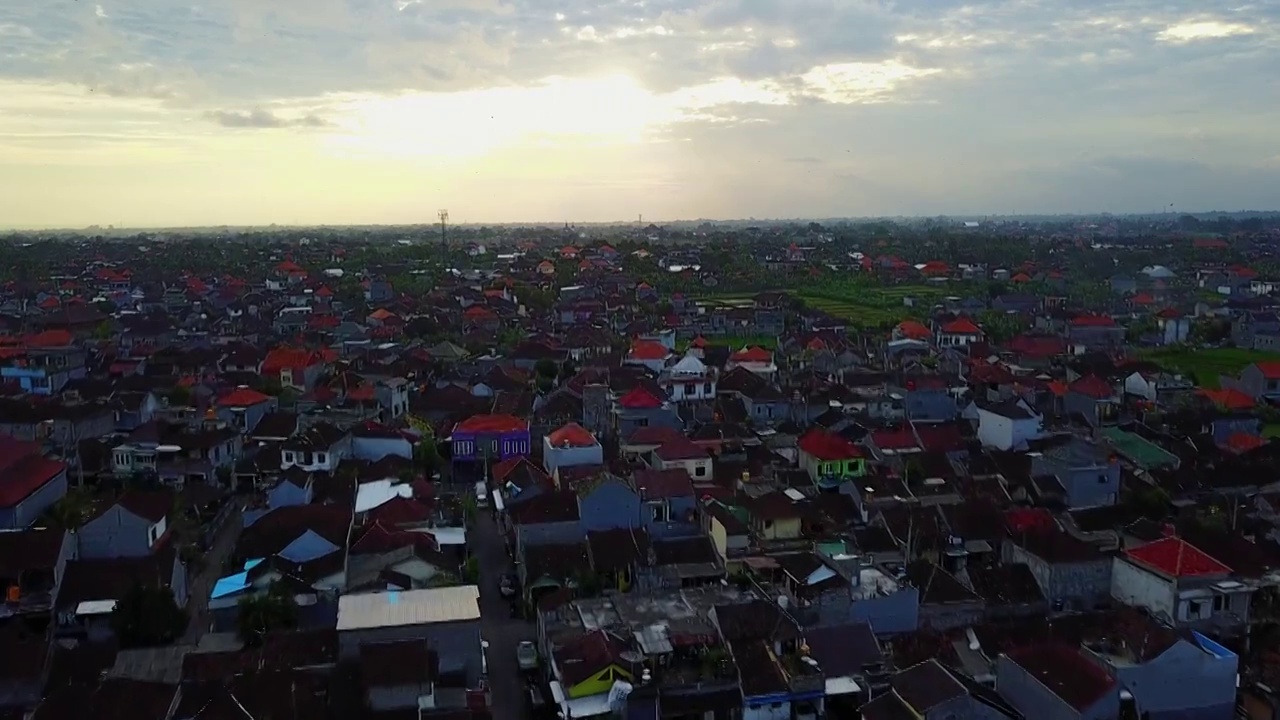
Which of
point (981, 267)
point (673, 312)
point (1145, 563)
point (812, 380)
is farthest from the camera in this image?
point (981, 267)

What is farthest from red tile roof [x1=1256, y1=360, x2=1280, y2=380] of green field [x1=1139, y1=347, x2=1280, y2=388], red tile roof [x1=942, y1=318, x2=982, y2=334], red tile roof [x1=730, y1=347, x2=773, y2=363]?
red tile roof [x1=730, y1=347, x2=773, y2=363]

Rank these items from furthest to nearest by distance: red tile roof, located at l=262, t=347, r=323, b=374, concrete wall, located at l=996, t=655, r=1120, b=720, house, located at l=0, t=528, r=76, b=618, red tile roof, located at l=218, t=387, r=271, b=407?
red tile roof, located at l=262, t=347, r=323, b=374 < red tile roof, located at l=218, t=387, r=271, b=407 < house, located at l=0, t=528, r=76, b=618 < concrete wall, located at l=996, t=655, r=1120, b=720

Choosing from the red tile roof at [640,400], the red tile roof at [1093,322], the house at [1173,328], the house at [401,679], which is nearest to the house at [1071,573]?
the house at [401,679]

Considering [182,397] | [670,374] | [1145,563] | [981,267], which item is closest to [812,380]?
[670,374]

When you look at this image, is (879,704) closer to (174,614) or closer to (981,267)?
(174,614)

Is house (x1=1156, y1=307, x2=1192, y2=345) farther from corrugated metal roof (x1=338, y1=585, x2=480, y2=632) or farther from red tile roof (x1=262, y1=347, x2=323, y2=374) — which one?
corrugated metal roof (x1=338, y1=585, x2=480, y2=632)

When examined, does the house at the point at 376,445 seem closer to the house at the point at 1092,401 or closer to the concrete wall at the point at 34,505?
the concrete wall at the point at 34,505
